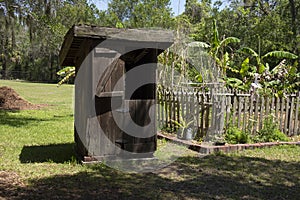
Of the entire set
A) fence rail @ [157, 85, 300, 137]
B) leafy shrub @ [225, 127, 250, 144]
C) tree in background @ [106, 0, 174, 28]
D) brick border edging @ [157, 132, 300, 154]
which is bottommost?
brick border edging @ [157, 132, 300, 154]

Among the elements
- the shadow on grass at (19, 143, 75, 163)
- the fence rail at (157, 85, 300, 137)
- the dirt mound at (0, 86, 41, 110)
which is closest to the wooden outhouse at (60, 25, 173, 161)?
the shadow on grass at (19, 143, 75, 163)

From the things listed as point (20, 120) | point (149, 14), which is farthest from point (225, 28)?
point (20, 120)

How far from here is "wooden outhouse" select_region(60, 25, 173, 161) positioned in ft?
19.6

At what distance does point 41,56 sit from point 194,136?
47775 millimetres

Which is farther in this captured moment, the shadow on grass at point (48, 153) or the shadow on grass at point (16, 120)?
the shadow on grass at point (16, 120)

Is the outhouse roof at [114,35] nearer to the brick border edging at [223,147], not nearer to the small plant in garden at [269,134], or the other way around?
the brick border edging at [223,147]

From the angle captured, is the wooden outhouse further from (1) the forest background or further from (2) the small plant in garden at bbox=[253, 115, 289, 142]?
(1) the forest background

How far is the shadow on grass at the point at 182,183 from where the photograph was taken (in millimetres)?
4531

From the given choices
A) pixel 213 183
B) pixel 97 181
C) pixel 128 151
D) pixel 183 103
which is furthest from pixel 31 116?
pixel 213 183

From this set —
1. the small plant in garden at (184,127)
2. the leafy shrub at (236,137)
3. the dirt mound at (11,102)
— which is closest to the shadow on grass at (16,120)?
the dirt mound at (11,102)

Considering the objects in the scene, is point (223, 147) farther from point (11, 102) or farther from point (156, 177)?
point (11, 102)

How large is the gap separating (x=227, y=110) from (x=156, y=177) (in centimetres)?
355

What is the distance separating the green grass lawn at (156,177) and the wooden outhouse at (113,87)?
1.67 feet

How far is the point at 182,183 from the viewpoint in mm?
5121
